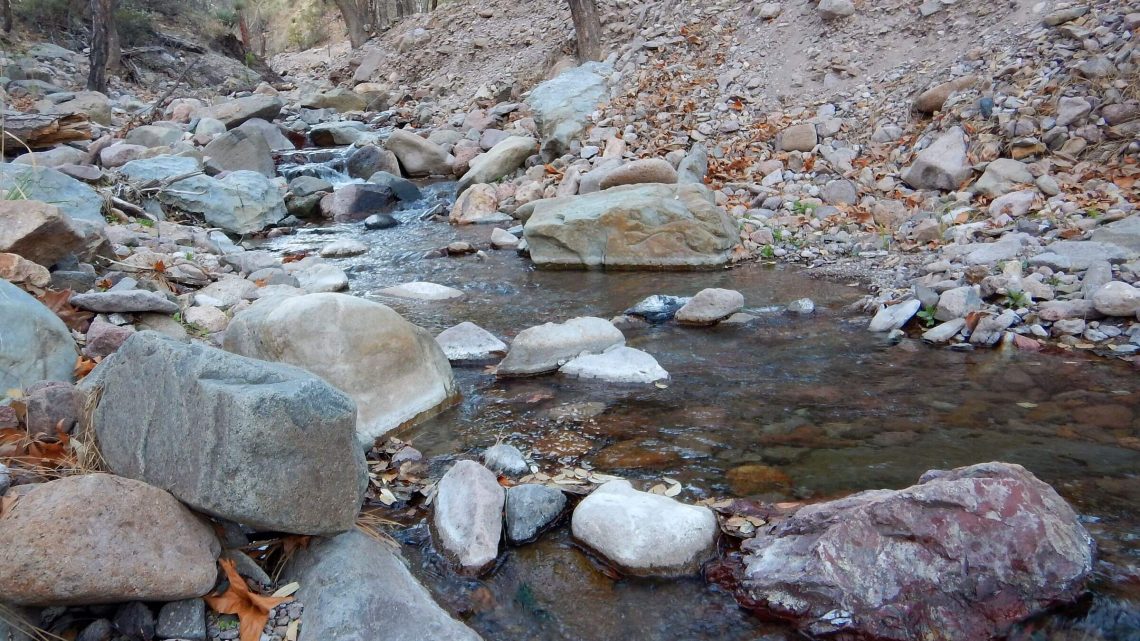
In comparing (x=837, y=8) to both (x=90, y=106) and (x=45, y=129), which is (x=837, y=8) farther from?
(x=90, y=106)

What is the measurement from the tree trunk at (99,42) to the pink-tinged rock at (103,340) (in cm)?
1353

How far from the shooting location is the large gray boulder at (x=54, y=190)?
542 centimetres

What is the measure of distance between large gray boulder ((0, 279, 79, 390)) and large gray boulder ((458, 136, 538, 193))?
7.23 metres

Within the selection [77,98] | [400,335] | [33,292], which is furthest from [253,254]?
[77,98]

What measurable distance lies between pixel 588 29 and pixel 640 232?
754 cm

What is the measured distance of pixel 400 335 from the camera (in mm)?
3773

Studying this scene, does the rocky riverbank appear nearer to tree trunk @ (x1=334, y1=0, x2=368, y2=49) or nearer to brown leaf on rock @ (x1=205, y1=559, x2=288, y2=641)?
brown leaf on rock @ (x1=205, y1=559, x2=288, y2=641)

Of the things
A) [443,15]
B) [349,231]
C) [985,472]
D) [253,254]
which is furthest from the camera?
[443,15]

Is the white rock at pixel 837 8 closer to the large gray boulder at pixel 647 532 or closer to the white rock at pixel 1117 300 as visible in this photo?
the white rock at pixel 1117 300

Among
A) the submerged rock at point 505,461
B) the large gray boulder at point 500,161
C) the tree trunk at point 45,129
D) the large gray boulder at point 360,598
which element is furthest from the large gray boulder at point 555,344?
the tree trunk at point 45,129

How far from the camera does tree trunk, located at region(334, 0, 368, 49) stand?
23.2 m

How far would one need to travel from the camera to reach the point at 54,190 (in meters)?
6.01

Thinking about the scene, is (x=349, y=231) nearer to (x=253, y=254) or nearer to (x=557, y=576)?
(x=253, y=254)

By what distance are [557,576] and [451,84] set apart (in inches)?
610
